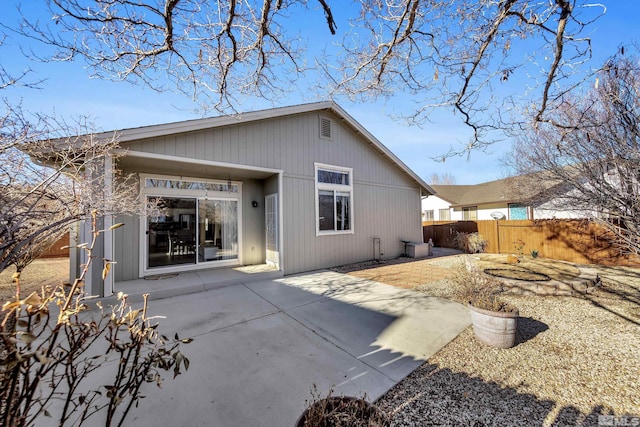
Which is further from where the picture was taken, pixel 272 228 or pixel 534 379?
pixel 272 228

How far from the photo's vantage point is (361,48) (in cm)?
409

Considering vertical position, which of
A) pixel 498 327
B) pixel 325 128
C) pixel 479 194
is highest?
pixel 325 128

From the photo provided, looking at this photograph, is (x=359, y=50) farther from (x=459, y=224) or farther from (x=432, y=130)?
(x=459, y=224)

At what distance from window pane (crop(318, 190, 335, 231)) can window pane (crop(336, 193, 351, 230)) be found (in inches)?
9.9

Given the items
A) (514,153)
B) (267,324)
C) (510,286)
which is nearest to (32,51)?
(267,324)

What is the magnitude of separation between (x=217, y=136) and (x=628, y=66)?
24.6 feet

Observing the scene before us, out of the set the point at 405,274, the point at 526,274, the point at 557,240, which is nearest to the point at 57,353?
the point at 405,274

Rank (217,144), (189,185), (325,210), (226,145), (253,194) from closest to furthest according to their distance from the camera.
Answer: (217,144) → (226,145) → (189,185) → (253,194) → (325,210)

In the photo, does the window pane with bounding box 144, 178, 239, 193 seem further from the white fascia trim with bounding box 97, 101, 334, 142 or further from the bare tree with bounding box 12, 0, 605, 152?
the bare tree with bounding box 12, 0, 605, 152

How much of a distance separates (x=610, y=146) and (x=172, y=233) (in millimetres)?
9181

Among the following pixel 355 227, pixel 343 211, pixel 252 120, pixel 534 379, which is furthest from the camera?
pixel 355 227

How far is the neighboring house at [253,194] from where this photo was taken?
20.1 feet

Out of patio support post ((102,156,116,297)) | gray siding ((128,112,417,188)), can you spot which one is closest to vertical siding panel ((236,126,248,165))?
gray siding ((128,112,417,188))

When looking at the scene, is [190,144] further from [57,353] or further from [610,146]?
[610,146]
